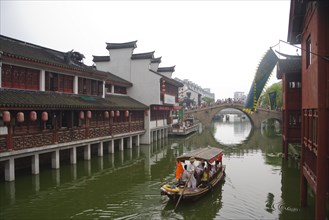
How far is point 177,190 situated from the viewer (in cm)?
1257

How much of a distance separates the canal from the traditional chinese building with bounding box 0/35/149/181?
1.50 metres

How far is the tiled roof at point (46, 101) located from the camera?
15.3m

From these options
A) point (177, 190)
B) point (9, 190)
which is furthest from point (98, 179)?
point (177, 190)

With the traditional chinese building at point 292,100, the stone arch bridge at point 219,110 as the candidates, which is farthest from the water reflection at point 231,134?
the traditional chinese building at point 292,100

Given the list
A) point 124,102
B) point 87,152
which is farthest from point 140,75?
point 87,152

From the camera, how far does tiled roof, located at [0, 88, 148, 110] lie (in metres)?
15.3

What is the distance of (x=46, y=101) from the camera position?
17906 millimetres

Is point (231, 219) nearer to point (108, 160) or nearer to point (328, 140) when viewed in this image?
point (328, 140)

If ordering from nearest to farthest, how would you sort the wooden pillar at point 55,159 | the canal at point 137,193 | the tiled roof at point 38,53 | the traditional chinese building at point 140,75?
the canal at point 137,193
the tiled roof at point 38,53
the wooden pillar at point 55,159
the traditional chinese building at point 140,75

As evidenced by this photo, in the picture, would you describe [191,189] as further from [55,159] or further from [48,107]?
[55,159]

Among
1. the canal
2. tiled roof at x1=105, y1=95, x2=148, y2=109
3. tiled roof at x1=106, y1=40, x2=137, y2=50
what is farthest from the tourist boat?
tiled roof at x1=106, y1=40, x2=137, y2=50

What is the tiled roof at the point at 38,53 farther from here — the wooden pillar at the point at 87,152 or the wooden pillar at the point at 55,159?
the wooden pillar at the point at 87,152

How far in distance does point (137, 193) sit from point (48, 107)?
6990mm

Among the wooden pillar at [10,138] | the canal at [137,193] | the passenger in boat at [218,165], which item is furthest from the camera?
the passenger in boat at [218,165]
